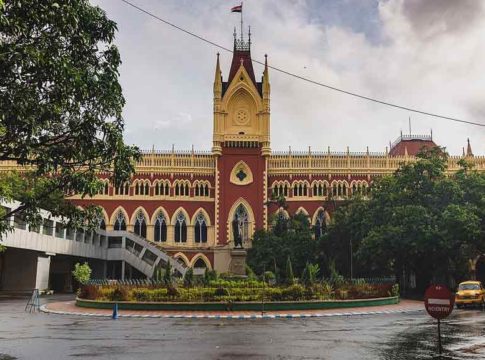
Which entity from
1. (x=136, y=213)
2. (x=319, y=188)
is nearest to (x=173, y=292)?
(x=136, y=213)

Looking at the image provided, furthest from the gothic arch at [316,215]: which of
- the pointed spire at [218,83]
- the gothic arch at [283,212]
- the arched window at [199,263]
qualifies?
the pointed spire at [218,83]

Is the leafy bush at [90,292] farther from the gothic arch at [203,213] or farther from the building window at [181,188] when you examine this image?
the building window at [181,188]

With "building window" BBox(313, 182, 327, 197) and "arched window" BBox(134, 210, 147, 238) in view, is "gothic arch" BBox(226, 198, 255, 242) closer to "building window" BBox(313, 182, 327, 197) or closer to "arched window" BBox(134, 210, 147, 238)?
"building window" BBox(313, 182, 327, 197)

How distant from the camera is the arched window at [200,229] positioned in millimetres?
53081

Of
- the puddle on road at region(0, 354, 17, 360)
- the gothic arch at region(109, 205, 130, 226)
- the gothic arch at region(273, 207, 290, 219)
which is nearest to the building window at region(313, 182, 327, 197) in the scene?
the gothic arch at region(273, 207, 290, 219)

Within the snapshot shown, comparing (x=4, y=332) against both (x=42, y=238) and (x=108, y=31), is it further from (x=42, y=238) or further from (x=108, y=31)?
(x=42, y=238)

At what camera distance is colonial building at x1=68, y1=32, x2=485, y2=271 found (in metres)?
52.4

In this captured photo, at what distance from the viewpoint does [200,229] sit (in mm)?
53219

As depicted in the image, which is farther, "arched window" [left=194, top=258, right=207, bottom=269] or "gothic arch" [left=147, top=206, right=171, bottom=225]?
"gothic arch" [left=147, top=206, right=171, bottom=225]

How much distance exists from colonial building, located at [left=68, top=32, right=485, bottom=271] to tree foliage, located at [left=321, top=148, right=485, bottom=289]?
12.9m

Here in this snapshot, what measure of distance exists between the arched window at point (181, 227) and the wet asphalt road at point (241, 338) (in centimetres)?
3256

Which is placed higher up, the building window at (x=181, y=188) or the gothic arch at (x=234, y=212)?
the building window at (x=181, y=188)

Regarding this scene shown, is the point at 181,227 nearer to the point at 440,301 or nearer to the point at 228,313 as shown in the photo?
the point at 228,313

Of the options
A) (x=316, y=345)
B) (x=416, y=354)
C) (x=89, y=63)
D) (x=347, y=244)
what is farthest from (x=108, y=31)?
(x=347, y=244)
